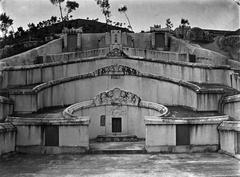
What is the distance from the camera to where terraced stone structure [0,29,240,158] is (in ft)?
42.9

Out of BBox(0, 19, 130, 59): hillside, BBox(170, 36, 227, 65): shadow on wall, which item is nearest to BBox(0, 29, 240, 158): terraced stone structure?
BBox(170, 36, 227, 65): shadow on wall

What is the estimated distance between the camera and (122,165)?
10664 mm

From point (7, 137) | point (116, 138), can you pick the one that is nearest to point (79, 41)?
point (116, 138)

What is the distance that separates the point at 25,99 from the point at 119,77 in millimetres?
5437

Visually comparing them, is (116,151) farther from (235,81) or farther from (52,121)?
(235,81)

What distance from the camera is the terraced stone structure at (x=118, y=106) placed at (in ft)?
42.9

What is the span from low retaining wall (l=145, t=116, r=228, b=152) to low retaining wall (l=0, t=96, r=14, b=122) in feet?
21.9

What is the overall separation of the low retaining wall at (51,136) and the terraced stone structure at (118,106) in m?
0.04

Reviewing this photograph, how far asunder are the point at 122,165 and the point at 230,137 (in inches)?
186

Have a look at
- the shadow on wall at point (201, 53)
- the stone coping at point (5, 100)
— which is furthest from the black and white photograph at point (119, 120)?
the shadow on wall at point (201, 53)

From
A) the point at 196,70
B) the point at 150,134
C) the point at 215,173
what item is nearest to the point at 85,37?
the point at 196,70

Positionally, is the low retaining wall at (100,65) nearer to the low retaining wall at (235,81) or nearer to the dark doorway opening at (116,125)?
the low retaining wall at (235,81)

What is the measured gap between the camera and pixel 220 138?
42.8 feet

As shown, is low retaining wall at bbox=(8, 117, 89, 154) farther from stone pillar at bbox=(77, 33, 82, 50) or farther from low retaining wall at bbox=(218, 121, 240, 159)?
stone pillar at bbox=(77, 33, 82, 50)
